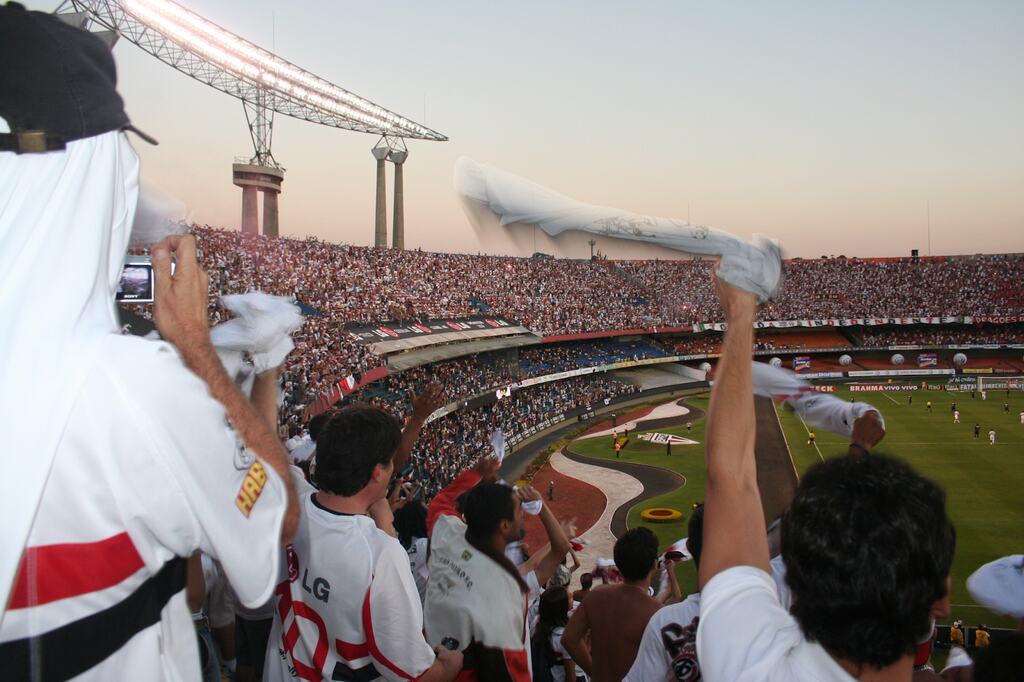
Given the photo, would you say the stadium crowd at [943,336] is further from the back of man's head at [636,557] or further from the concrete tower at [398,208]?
the back of man's head at [636,557]

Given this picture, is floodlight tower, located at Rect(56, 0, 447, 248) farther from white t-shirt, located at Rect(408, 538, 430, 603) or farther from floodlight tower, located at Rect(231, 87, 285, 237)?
white t-shirt, located at Rect(408, 538, 430, 603)

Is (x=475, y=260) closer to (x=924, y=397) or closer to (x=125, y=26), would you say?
(x=125, y=26)

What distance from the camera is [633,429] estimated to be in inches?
1483

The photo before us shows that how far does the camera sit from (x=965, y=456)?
29.0m

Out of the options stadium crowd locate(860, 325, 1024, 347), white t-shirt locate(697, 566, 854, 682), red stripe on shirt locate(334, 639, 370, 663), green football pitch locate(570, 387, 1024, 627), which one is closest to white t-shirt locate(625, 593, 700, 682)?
red stripe on shirt locate(334, 639, 370, 663)

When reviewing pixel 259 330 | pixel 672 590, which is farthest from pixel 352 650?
pixel 672 590

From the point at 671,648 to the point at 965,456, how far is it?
105 ft

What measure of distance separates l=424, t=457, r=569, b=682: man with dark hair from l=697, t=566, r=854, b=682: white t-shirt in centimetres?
214

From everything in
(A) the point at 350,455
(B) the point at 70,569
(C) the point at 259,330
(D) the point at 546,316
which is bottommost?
(D) the point at 546,316

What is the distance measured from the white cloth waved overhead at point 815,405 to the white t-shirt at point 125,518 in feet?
9.39

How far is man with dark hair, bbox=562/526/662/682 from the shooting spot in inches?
178

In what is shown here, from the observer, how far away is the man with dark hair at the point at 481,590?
11.6ft

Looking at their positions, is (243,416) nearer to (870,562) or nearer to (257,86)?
(870,562)

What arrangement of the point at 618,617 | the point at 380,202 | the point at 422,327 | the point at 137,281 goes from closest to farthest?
the point at 137,281
the point at 618,617
the point at 422,327
the point at 380,202
